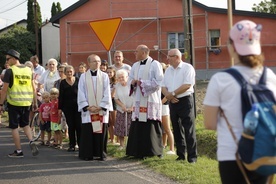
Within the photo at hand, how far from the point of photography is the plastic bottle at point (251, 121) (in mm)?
3799

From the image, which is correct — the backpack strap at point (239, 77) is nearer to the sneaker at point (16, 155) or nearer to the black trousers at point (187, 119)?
the black trousers at point (187, 119)

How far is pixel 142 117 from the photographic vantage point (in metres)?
10.1

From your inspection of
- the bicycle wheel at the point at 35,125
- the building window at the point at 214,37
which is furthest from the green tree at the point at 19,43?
the bicycle wheel at the point at 35,125

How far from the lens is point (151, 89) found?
9.97 meters

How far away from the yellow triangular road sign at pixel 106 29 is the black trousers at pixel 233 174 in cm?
798

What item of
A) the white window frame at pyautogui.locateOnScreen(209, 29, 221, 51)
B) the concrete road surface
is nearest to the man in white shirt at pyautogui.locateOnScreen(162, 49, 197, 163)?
the concrete road surface

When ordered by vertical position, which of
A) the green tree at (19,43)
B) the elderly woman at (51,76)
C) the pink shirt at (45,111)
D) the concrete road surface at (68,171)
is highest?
the green tree at (19,43)

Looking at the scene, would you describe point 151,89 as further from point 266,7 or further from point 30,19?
point 30,19

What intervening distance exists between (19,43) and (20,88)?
42191 millimetres

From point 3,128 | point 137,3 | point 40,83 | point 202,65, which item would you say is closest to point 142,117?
point 40,83

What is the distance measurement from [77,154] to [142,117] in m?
1.89

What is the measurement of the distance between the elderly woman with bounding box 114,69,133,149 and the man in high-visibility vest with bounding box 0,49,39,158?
6.05 feet

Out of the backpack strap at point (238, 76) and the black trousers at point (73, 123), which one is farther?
the black trousers at point (73, 123)

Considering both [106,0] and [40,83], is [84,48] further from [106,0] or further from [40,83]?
[40,83]
